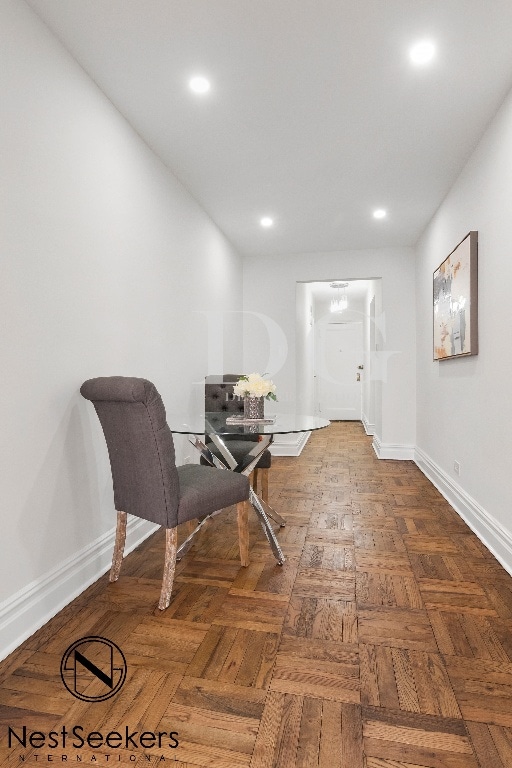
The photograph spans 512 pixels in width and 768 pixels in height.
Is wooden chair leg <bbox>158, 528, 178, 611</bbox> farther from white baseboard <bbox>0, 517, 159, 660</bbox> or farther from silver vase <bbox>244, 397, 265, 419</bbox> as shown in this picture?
silver vase <bbox>244, 397, 265, 419</bbox>

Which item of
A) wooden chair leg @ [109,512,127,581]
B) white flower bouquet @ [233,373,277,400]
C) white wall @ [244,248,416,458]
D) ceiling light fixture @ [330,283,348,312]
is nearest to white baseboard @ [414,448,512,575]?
white wall @ [244,248,416,458]

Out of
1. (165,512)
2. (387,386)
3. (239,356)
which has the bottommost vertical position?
(165,512)

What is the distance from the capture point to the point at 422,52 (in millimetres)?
2102

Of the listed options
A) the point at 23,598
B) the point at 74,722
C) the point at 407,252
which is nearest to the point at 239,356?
the point at 407,252

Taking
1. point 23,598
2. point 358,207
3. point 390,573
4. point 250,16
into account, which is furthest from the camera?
point 358,207

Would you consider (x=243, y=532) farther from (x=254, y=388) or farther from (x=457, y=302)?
(x=457, y=302)

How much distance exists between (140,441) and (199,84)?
189cm

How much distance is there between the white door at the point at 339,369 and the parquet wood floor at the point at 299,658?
Answer: 6.55 m

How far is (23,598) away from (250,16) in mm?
2562

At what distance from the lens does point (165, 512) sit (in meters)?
1.93

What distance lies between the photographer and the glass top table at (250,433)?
2.42 meters

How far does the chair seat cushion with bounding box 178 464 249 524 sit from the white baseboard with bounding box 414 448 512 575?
139 cm

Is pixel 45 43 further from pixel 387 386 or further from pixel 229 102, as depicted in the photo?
pixel 387 386

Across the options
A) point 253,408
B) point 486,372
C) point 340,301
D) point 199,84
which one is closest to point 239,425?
point 253,408
